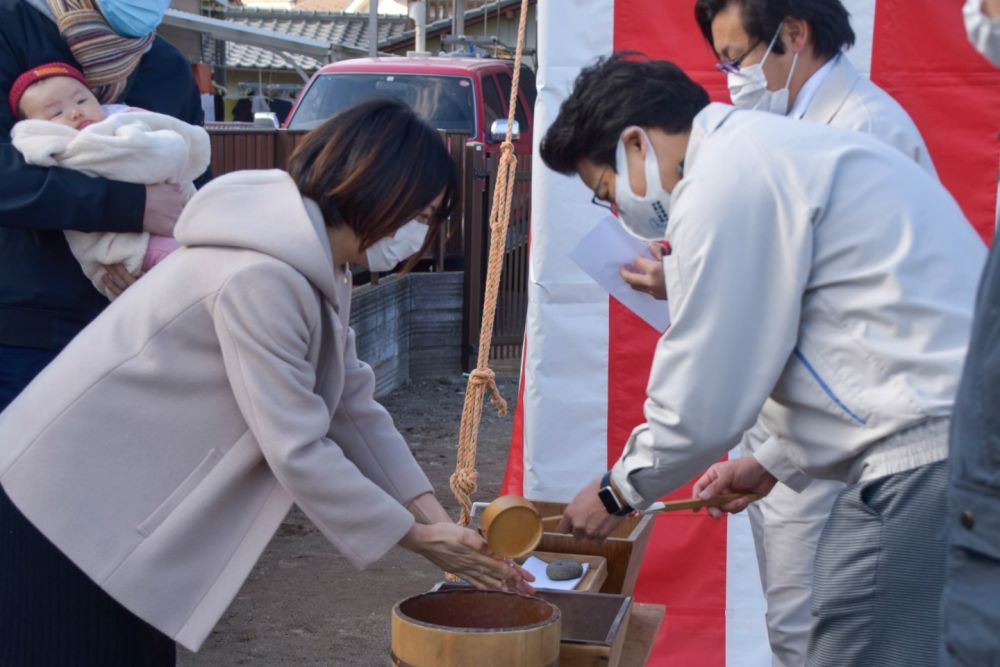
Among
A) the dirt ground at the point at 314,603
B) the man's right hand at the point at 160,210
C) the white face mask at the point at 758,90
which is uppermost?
the white face mask at the point at 758,90

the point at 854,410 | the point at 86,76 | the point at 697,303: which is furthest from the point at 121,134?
the point at 854,410

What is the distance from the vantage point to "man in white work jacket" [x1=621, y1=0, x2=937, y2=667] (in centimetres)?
233

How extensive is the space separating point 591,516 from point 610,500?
0.06 metres

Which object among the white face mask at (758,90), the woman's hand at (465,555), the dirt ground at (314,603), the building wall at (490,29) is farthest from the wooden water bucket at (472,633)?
the building wall at (490,29)

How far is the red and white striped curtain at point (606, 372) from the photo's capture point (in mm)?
3188

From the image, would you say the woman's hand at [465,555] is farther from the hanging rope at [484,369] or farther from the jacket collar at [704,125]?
the jacket collar at [704,125]

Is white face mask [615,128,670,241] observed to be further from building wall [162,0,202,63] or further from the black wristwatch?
building wall [162,0,202,63]

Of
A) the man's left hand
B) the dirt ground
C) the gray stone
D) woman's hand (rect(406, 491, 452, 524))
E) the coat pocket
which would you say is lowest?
the dirt ground

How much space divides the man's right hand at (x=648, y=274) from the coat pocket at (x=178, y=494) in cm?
97

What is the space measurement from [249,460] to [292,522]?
3195 mm

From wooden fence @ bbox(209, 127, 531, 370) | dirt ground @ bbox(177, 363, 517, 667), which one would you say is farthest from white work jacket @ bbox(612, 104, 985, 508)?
wooden fence @ bbox(209, 127, 531, 370)

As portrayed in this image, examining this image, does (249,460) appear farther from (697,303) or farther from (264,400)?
(697,303)

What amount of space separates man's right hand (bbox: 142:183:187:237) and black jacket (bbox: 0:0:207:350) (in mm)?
14

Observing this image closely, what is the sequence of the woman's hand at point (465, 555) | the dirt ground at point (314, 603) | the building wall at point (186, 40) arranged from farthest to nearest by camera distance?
the building wall at point (186, 40), the dirt ground at point (314, 603), the woman's hand at point (465, 555)
